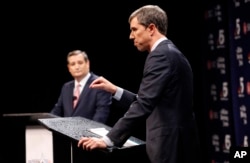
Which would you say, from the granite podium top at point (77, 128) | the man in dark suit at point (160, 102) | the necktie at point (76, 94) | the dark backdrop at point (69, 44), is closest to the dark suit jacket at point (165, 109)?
the man in dark suit at point (160, 102)

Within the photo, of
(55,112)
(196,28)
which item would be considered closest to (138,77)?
(196,28)

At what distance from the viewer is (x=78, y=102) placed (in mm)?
4203

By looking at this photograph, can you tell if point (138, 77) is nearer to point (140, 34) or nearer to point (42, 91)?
A: point (42, 91)

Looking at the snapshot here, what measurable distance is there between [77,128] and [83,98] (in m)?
1.85

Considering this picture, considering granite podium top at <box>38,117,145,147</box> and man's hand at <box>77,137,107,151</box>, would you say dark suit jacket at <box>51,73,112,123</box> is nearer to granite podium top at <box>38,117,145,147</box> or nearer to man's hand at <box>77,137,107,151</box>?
granite podium top at <box>38,117,145,147</box>

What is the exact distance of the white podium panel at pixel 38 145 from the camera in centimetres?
301

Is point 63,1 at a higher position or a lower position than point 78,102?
higher

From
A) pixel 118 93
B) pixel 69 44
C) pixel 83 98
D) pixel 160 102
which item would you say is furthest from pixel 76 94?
pixel 160 102

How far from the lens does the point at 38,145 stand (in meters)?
3.05

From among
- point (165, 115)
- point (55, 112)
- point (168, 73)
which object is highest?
point (168, 73)

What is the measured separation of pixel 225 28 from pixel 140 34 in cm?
302

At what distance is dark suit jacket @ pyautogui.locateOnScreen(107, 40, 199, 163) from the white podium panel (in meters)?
0.93

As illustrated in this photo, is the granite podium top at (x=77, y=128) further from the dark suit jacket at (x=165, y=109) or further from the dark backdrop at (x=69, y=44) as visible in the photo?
the dark backdrop at (x=69, y=44)

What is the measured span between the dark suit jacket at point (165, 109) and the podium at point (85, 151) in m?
0.09
